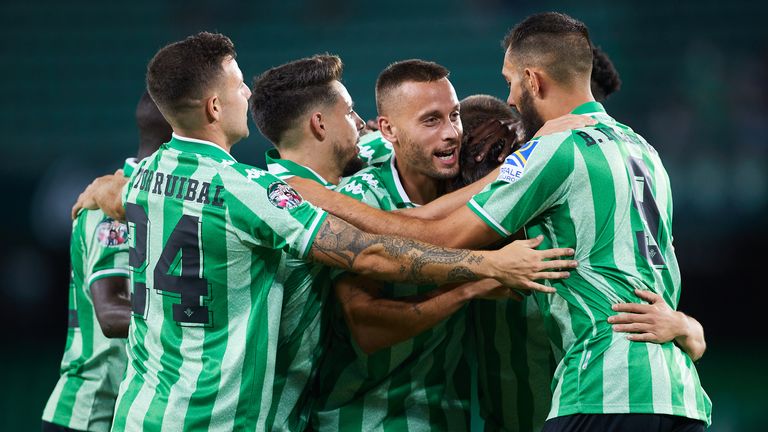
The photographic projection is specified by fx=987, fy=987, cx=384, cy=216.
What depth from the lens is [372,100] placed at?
48.7ft

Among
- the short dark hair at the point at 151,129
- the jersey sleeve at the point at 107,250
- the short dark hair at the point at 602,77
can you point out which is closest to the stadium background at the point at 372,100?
the short dark hair at the point at 602,77

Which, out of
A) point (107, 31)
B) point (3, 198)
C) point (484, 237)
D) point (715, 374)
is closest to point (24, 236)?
point (3, 198)

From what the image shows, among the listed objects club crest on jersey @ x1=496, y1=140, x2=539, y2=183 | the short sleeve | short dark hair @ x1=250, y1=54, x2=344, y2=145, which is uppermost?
short dark hair @ x1=250, y1=54, x2=344, y2=145

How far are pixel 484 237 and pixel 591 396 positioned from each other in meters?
0.73

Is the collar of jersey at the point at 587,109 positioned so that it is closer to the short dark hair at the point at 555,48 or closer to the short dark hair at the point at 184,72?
the short dark hair at the point at 555,48

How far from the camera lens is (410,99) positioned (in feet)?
A: 15.3

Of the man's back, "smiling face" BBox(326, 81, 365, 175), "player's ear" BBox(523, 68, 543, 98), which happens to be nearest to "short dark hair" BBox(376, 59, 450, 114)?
"smiling face" BBox(326, 81, 365, 175)

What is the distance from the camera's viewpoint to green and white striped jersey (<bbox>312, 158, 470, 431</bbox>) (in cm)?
443

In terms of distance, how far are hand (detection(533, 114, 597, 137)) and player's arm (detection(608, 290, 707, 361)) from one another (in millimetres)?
689

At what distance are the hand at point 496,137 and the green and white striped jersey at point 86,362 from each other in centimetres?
179

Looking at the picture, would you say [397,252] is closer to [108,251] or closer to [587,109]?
[587,109]

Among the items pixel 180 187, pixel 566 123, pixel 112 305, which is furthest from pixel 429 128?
pixel 112 305

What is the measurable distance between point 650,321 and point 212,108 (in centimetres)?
196

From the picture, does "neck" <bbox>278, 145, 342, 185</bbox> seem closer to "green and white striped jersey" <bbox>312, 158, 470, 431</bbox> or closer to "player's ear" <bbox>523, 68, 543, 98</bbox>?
"green and white striped jersey" <bbox>312, 158, 470, 431</bbox>
